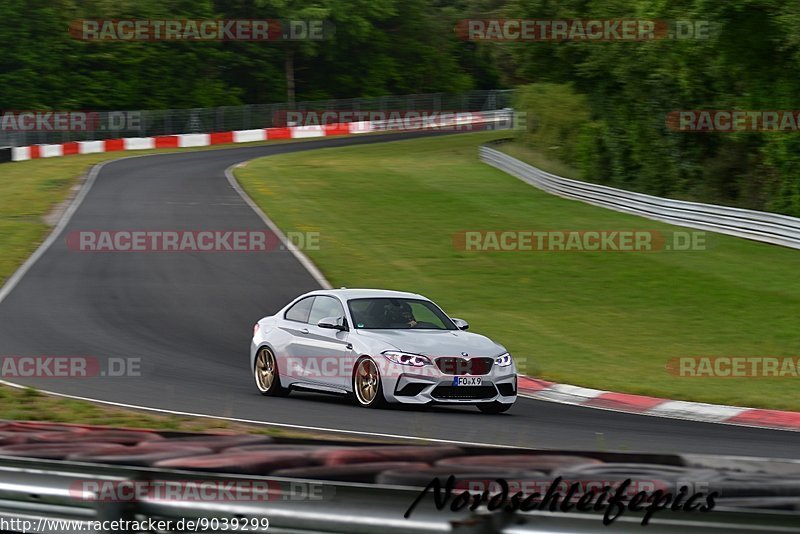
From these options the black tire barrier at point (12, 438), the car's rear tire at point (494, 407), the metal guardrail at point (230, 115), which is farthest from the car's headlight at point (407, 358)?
the metal guardrail at point (230, 115)

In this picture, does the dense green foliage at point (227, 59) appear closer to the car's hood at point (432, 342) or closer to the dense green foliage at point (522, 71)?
the dense green foliage at point (522, 71)

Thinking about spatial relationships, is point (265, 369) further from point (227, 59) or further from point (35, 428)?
point (227, 59)

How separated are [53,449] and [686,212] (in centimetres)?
3032

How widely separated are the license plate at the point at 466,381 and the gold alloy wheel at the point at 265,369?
2.52 m

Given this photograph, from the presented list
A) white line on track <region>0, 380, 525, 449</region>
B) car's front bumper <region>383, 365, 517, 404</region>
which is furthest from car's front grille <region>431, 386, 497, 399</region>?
white line on track <region>0, 380, 525, 449</region>

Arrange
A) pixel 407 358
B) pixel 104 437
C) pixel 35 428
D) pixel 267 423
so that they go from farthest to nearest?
pixel 407 358 → pixel 267 423 → pixel 35 428 → pixel 104 437

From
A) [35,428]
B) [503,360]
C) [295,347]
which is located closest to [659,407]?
[503,360]

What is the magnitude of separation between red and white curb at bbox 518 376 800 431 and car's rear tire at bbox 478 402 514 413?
1.18 m

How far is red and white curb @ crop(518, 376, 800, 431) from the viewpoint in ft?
41.6

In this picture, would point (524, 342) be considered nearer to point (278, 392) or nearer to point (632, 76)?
point (278, 392)

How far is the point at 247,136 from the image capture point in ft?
224

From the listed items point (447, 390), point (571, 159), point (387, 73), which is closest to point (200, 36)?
point (387, 73)

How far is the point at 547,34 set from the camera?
140 feet

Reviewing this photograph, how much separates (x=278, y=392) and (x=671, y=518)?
10457mm
